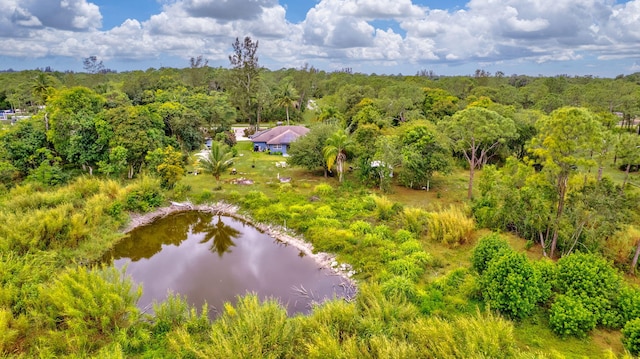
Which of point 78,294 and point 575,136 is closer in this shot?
point 78,294

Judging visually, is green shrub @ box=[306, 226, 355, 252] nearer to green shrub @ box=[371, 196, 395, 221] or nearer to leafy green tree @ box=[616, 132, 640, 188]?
green shrub @ box=[371, 196, 395, 221]

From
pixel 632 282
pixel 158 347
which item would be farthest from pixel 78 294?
pixel 632 282

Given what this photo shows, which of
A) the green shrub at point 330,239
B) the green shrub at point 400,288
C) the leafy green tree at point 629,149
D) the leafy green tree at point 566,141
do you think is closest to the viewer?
the green shrub at point 400,288

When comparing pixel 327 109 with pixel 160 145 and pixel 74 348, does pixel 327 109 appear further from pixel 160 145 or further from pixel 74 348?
pixel 74 348

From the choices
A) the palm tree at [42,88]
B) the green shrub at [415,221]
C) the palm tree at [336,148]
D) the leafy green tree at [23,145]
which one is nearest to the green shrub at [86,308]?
the green shrub at [415,221]

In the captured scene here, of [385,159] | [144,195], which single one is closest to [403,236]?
[385,159]

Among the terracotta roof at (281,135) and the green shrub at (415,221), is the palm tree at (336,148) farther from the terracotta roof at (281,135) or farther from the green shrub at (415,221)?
the terracotta roof at (281,135)
